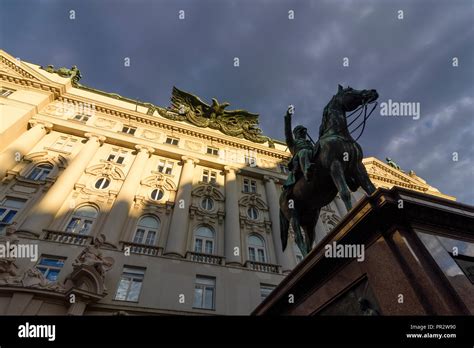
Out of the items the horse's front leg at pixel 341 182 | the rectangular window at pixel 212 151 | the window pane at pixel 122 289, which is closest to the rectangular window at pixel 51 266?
the window pane at pixel 122 289

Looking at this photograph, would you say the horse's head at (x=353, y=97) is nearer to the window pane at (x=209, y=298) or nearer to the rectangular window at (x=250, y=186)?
the window pane at (x=209, y=298)

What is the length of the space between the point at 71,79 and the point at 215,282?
26.6 meters

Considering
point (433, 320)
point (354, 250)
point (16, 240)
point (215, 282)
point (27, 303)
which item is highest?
point (16, 240)

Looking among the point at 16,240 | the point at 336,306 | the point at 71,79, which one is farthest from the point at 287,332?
the point at 71,79

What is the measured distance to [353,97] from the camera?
6.20m

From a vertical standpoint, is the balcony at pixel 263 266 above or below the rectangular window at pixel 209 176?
below

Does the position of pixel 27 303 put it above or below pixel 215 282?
below

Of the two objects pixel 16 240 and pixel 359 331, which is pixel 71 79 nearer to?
pixel 16 240

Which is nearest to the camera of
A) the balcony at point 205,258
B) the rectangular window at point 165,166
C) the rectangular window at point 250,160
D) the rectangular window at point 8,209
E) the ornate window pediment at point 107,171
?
the rectangular window at point 8,209

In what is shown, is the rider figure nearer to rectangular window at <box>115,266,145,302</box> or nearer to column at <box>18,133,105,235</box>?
rectangular window at <box>115,266,145,302</box>

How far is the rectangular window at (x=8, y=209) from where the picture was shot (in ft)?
49.0

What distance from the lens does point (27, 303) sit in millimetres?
11062

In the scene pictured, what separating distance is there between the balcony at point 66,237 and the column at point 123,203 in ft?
3.61

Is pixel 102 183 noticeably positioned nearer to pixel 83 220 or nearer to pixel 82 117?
pixel 83 220
